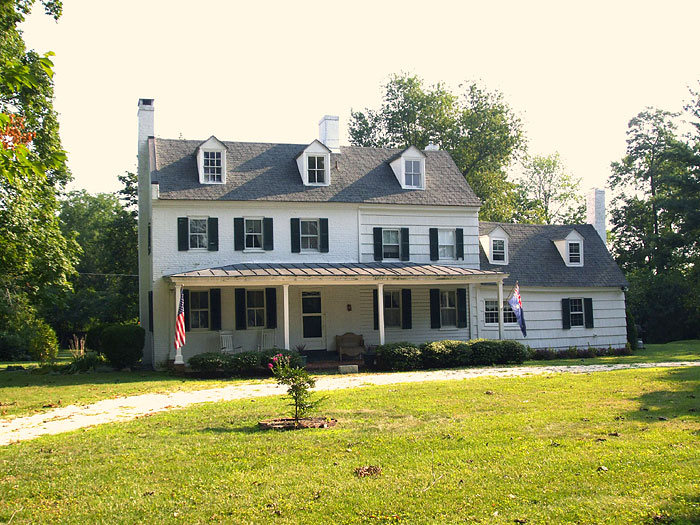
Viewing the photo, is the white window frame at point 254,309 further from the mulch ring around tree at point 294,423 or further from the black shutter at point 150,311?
the mulch ring around tree at point 294,423

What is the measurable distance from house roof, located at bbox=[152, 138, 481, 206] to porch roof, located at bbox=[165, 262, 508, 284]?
2.52m

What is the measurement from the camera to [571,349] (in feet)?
89.7

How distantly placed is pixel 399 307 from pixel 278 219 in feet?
19.2

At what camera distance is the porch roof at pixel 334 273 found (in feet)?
72.0

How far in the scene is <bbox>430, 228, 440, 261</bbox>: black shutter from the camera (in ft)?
89.0

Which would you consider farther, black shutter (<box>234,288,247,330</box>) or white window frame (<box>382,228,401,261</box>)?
white window frame (<box>382,228,401,261</box>)

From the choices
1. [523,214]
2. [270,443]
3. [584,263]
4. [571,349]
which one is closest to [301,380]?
[270,443]

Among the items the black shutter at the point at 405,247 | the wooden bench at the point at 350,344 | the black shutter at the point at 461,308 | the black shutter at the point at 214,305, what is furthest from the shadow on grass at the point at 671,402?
the black shutter at the point at 214,305

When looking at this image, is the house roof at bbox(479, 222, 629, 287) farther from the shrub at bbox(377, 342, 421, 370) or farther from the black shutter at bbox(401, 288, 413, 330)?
the shrub at bbox(377, 342, 421, 370)

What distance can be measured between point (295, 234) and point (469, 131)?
70.2ft

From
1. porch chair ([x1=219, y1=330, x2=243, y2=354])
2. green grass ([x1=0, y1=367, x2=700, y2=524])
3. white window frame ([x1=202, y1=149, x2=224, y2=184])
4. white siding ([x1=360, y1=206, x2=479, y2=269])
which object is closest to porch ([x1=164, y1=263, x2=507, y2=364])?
porch chair ([x1=219, y1=330, x2=243, y2=354])

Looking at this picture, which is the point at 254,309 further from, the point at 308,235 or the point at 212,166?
the point at 212,166

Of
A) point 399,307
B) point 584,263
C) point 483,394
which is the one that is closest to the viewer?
point 483,394

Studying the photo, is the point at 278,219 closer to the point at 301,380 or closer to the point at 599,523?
the point at 301,380
